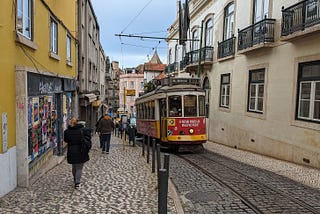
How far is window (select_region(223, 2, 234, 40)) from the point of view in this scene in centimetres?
1678

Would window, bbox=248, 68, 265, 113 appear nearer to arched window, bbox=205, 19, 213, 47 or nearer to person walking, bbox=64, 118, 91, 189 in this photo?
arched window, bbox=205, 19, 213, 47

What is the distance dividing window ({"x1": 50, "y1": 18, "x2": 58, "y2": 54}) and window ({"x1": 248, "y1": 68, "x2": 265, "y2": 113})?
8.68 m

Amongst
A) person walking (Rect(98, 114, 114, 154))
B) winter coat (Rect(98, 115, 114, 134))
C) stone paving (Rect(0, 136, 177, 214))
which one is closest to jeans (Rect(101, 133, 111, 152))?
person walking (Rect(98, 114, 114, 154))

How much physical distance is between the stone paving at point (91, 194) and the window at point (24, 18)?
11.2ft

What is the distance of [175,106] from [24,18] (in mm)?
7296

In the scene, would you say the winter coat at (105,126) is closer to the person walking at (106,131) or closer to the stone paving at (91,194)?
the person walking at (106,131)

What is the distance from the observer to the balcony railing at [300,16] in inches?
374

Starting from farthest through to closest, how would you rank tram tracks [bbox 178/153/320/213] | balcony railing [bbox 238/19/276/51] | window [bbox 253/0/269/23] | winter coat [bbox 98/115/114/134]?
1. window [bbox 253/0/269/23]
2. balcony railing [bbox 238/19/276/51]
3. winter coat [bbox 98/115/114/134]
4. tram tracks [bbox 178/153/320/213]

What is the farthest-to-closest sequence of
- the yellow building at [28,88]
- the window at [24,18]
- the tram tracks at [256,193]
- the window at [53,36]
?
the window at [53,36] < the window at [24,18] < the yellow building at [28,88] < the tram tracks at [256,193]

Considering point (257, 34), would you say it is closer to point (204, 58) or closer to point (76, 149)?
point (204, 58)

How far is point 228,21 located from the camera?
1736 cm

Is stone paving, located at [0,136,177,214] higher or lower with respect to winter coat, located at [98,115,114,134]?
lower

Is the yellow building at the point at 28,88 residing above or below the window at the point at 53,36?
below

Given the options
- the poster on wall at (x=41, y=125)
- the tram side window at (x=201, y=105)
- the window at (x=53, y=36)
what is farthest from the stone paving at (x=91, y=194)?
the tram side window at (x=201, y=105)
